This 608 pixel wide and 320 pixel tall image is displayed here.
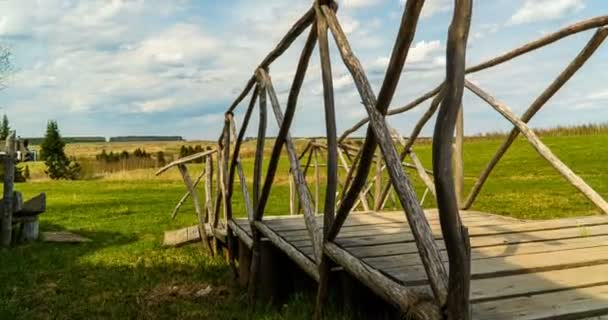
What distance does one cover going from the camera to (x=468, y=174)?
26.0m

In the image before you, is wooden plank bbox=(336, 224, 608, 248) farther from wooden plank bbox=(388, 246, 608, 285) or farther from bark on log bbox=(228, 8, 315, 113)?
bark on log bbox=(228, 8, 315, 113)

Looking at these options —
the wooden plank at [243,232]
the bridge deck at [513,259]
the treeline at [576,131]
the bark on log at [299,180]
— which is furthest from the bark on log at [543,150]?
the treeline at [576,131]

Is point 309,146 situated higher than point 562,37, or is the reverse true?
point 562,37

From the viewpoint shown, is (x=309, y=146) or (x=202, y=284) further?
(x=309, y=146)

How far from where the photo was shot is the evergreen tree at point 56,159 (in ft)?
136

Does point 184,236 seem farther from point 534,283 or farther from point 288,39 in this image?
point 534,283

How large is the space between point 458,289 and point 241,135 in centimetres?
424

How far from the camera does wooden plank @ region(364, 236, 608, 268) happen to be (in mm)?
3490

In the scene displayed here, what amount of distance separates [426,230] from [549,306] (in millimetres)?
696

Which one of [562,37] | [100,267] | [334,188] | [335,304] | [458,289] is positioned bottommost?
[100,267]

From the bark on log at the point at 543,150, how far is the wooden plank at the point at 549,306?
181cm

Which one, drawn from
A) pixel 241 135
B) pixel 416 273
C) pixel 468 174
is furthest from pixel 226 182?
pixel 468 174

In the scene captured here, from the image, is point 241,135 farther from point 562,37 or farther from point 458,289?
point 458,289

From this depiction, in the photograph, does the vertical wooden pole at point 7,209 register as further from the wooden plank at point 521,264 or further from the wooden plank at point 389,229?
the wooden plank at point 521,264
